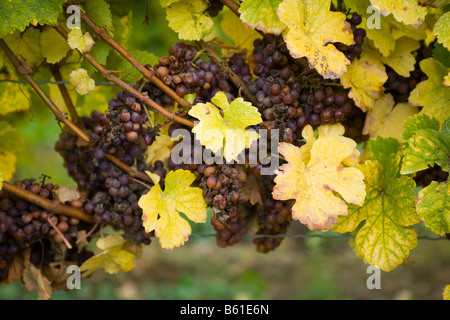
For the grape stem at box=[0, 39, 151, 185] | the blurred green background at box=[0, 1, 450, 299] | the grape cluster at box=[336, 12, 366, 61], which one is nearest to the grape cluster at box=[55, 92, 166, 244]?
the grape stem at box=[0, 39, 151, 185]

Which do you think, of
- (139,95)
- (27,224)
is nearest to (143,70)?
(139,95)

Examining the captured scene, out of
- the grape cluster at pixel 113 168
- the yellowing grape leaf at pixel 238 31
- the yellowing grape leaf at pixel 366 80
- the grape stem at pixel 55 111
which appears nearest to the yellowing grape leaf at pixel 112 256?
the grape cluster at pixel 113 168

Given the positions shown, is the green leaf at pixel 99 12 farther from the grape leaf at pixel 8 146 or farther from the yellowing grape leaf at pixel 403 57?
the yellowing grape leaf at pixel 403 57

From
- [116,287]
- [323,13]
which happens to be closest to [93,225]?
[323,13]

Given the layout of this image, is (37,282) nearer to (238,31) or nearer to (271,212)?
(271,212)

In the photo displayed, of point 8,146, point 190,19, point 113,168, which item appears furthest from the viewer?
point 8,146
